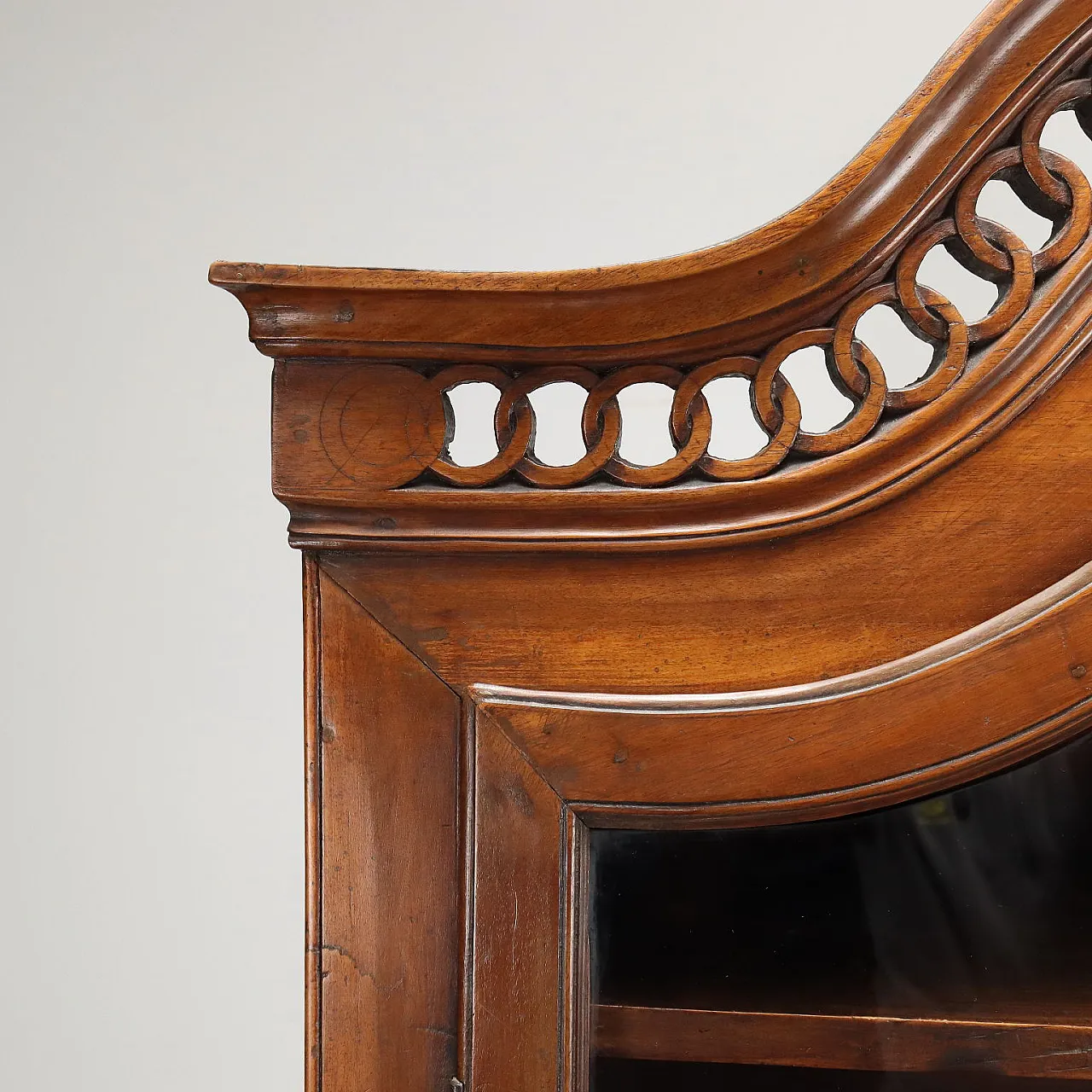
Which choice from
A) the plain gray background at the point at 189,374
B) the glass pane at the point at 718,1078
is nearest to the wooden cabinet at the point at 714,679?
the glass pane at the point at 718,1078

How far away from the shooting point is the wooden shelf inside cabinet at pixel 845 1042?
1.67 feet

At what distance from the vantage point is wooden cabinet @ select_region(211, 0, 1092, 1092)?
510mm

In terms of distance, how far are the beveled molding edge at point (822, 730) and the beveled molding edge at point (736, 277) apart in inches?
6.7

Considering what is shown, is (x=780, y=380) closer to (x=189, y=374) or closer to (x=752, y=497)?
(x=752, y=497)

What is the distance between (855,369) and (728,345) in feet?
0.21

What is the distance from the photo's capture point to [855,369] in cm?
52

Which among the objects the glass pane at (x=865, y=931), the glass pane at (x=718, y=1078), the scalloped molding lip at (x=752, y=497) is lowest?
the glass pane at (x=718, y=1078)

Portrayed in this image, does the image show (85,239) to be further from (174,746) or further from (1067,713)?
(1067,713)

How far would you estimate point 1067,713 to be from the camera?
51cm

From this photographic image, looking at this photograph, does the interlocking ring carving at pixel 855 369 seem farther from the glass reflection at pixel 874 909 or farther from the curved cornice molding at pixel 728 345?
the glass reflection at pixel 874 909

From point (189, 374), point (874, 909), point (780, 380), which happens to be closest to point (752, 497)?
point (780, 380)

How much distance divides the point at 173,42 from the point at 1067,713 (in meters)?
1.11

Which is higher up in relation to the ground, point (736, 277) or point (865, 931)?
point (736, 277)

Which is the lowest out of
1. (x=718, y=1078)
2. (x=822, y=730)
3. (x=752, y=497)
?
(x=718, y=1078)
